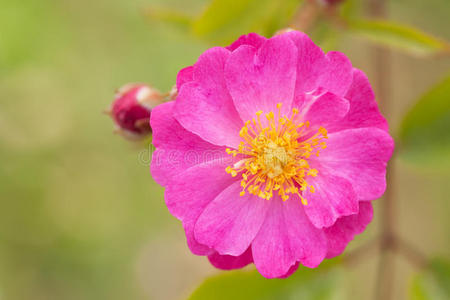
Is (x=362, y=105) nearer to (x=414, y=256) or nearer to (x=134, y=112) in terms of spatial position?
(x=134, y=112)

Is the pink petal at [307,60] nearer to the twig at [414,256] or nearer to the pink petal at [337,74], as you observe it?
the pink petal at [337,74]

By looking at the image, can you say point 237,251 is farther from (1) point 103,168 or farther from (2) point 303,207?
(1) point 103,168

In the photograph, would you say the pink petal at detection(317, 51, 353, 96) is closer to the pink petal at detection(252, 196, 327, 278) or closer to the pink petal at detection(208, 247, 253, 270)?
the pink petal at detection(252, 196, 327, 278)

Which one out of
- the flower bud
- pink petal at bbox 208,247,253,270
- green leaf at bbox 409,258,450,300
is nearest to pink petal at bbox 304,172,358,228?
pink petal at bbox 208,247,253,270

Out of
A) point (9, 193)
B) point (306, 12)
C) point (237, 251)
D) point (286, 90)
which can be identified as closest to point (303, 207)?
Result: point (237, 251)

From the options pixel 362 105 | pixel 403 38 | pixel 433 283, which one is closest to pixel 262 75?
pixel 362 105

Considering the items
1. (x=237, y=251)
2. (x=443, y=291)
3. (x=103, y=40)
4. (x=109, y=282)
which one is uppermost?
(x=103, y=40)
